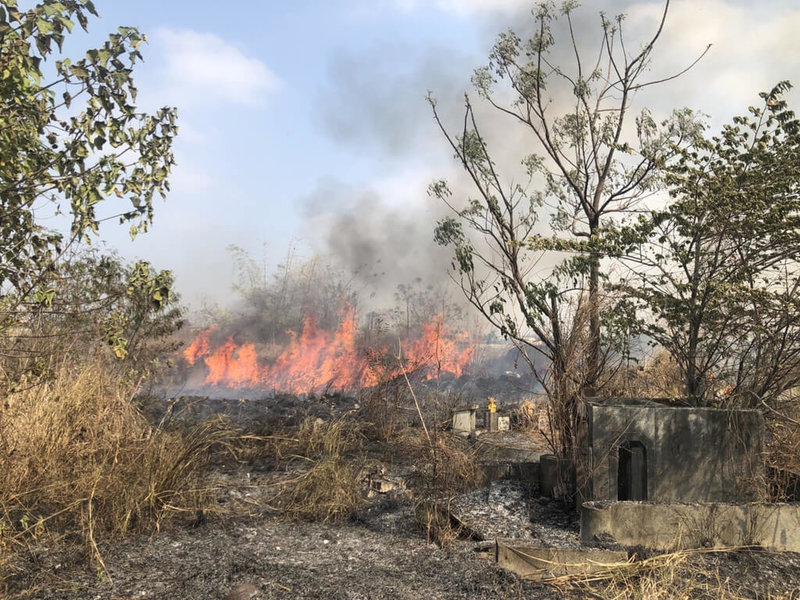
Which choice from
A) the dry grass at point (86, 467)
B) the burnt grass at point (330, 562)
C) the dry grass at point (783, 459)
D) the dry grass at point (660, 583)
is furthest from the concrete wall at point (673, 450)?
the dry grass at point (86, 467)

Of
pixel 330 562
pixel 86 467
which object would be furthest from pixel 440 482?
pixel 86 467

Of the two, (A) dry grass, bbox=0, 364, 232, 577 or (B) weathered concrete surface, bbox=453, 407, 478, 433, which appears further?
(B) weathered concrete surface, bbox=453, 407, 478, 433

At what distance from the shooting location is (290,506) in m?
6.71

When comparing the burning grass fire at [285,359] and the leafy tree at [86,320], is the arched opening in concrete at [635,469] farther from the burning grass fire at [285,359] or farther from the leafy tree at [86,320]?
the burning grass fire at [285,359]

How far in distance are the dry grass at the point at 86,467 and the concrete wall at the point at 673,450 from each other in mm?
4155

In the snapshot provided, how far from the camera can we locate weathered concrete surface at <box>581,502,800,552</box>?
5.62m

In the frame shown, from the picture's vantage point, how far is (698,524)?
222 inches

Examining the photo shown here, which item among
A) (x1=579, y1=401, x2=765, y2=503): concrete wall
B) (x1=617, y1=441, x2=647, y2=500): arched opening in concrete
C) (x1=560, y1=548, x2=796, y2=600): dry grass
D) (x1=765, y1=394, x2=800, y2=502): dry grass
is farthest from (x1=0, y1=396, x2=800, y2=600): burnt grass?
(x1=765, y1=394, x2=800, y2=502): dry grass

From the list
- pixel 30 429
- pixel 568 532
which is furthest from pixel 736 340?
pixel 30 429

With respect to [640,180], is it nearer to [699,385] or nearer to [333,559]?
[699,385]

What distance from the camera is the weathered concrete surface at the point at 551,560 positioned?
4707mm

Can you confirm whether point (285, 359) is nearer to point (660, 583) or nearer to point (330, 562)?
point (330, 562)

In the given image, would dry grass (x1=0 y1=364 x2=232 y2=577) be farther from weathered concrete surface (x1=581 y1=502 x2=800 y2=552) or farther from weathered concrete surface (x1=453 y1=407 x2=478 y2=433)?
weathered concrete surface (x1=453 y1=407 x2=478 y2=433)

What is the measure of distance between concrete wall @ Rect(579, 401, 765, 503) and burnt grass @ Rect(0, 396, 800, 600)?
0.85 m
